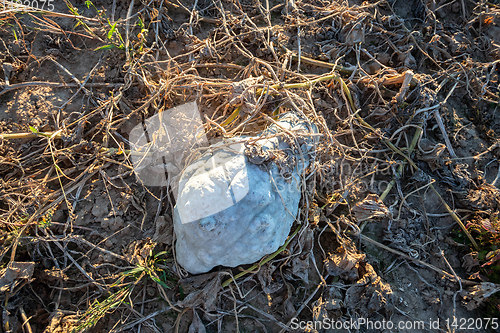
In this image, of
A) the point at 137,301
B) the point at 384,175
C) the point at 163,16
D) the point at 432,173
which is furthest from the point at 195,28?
the point at 432,173

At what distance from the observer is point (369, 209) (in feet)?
→ 7.24

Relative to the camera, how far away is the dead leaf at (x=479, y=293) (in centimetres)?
220

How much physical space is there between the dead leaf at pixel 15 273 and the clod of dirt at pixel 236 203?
1.00 m

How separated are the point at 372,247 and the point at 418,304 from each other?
1.76 ft

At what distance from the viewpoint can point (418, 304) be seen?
2.21 metres

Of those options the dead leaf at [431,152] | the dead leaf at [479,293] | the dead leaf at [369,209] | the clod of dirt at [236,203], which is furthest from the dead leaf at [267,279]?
the dead leaf at [431,152]

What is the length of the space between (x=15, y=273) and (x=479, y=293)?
11.0ft

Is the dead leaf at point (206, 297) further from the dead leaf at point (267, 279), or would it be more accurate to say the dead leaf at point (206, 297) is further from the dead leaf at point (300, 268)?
the dead leaf at point (300, 268)

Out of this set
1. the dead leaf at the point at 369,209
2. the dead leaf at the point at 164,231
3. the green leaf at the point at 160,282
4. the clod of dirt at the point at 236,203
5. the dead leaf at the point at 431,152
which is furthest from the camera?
the dead leaf at the point at 431,152

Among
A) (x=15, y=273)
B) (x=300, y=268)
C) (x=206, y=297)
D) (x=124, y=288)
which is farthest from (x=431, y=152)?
(x=15, y=273)

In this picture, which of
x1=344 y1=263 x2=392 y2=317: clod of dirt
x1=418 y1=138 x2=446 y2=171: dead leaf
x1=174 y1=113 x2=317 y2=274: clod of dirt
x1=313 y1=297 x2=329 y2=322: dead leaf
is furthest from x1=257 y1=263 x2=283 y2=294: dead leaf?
x1=418 y1=138 x2=446 y2=171: dead leaf

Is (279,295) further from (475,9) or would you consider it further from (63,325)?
(475,9)

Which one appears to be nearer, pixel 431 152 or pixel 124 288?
pixel 124 288

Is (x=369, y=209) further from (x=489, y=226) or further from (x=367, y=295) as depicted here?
(x=489, y=226)
